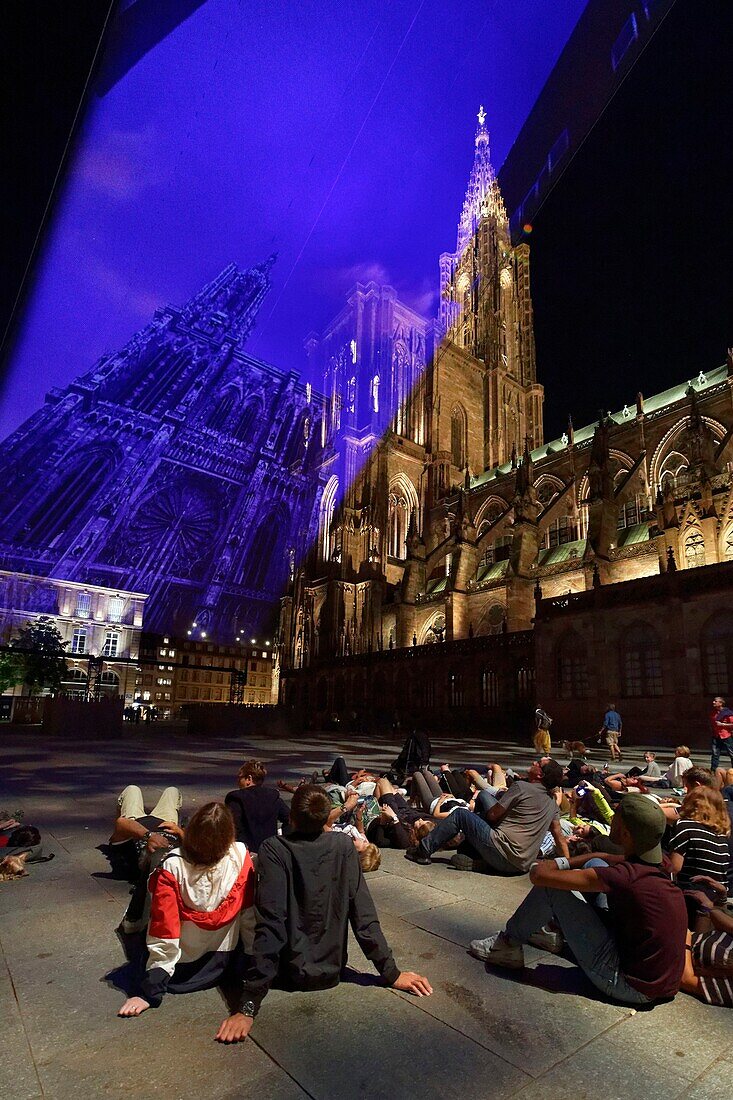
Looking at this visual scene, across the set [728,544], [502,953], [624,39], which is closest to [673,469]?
[728,544]

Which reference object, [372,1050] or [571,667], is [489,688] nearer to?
[571,667]

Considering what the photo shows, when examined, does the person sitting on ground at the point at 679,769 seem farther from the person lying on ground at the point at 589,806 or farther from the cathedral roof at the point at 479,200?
the cathedral roof at the point at 479,200

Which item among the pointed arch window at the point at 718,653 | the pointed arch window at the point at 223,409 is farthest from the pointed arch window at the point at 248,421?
the pointed arch window at the point at 718,653

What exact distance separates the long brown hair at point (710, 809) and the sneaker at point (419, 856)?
115 inches

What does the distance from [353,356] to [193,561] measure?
33.5 m

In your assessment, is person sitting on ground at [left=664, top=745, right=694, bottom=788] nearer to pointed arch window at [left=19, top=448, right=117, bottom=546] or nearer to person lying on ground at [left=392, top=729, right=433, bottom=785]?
person lying on ground at [left=392, top=729, right=433, bottom=785]

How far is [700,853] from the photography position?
3834mm

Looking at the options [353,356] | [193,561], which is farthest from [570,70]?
[193,561]

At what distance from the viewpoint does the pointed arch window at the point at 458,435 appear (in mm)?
60375

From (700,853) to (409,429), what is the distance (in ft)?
192

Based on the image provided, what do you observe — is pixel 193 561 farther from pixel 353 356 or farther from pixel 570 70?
pixel 570 70

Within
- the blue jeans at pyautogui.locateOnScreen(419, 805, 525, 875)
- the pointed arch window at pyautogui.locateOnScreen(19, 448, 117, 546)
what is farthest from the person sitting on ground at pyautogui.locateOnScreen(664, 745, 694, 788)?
the pointed arch window at pyautogui.locateOnScreen(19, 448, 117, 546)

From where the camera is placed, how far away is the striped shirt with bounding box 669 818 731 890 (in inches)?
149

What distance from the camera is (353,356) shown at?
6550cm
